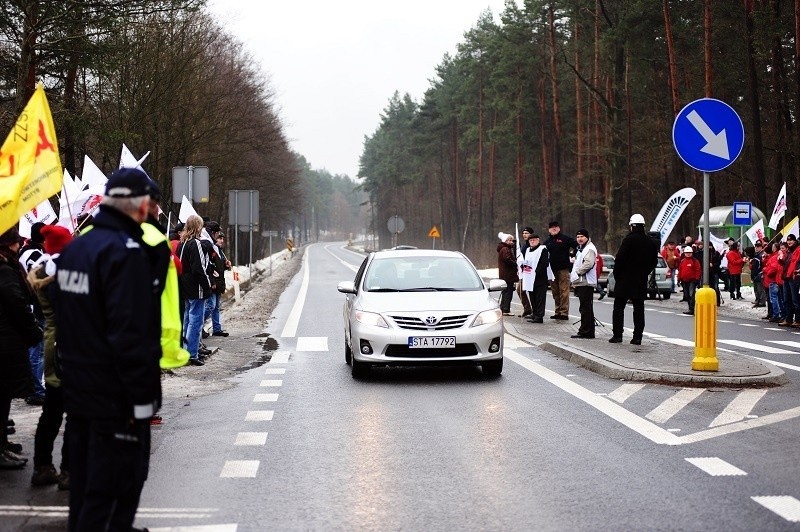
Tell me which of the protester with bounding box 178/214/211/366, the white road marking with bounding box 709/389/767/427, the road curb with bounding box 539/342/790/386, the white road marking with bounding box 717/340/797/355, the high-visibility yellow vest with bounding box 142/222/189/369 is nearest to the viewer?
the high-visibility yellow vest with bounding box 142/222/189/369

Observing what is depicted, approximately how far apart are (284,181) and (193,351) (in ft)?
161

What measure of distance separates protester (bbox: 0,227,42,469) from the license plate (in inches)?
228

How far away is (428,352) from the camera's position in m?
13.4

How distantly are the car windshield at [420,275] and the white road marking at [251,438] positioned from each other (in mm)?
4947

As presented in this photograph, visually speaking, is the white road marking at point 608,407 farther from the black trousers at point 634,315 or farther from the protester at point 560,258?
the protester at point 560,258

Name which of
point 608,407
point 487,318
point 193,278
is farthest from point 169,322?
point 193,278

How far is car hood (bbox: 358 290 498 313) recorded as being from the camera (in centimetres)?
1357

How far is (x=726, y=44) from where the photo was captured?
4753cm

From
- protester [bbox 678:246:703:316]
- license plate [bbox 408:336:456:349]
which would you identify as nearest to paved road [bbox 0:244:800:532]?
license plate [bbox 408:336:456:349]

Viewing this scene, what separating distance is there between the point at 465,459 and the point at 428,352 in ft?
16.3

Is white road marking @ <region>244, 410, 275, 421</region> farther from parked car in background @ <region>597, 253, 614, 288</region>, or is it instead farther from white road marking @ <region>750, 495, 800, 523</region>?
parked car in background @ <region>597, 253, 614, 288</region>

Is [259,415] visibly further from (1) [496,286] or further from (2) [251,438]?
(1) [496,286]

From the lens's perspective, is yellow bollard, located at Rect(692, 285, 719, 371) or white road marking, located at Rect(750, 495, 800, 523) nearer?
white road marking, located at Rect(750, 495, 800, 523)

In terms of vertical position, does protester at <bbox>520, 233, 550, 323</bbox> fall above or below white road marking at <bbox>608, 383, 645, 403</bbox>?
above
